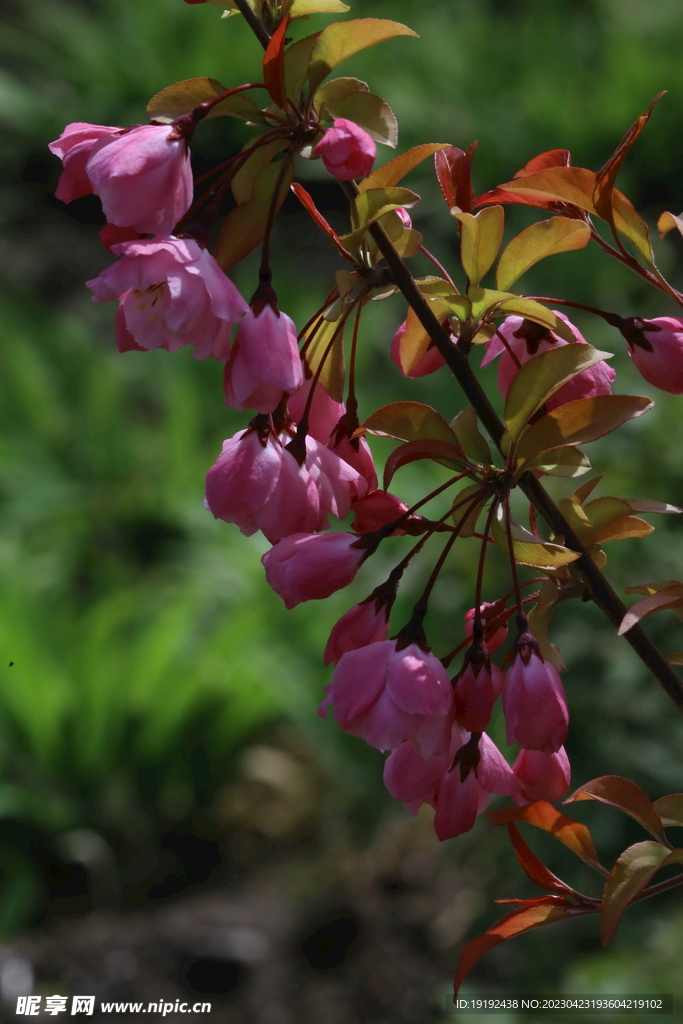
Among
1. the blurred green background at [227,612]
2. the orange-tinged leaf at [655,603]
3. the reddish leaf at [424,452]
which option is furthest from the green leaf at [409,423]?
the blurred green background at [227,612]

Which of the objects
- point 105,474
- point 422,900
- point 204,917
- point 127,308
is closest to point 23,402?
point 105,474

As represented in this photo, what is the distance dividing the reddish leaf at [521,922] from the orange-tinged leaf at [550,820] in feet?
0.11

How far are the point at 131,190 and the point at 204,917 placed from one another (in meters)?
1.51

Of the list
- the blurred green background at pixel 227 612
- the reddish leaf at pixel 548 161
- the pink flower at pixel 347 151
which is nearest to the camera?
the pink flower at pixel 347 151

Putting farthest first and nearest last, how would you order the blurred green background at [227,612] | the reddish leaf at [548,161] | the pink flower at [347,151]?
1. the blurred green background at [227,612]
2. the reddish leaf at [548,161]
3. the pink flower at [347,151]

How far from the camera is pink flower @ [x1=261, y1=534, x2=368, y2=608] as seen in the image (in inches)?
16.1

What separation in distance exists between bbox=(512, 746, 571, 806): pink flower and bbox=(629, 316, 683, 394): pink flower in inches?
7.4

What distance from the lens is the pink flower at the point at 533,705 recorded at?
0.40 m

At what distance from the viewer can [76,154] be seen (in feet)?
1.30

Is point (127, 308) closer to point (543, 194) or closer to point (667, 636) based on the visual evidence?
point (543, 194)

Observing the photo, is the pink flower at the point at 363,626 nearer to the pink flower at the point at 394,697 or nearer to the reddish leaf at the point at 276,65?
the pink flower at the point at 394,697

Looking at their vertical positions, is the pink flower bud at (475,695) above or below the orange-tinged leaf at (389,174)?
below

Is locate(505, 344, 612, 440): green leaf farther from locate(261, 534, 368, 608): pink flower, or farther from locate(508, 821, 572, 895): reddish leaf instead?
locate(508, 821, 572, 895): reddish leaf

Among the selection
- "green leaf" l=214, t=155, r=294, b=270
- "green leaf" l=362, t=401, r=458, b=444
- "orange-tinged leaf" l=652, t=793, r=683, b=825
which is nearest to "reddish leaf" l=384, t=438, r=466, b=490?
"green leaf" l=362, t=401, r=458, b=444
